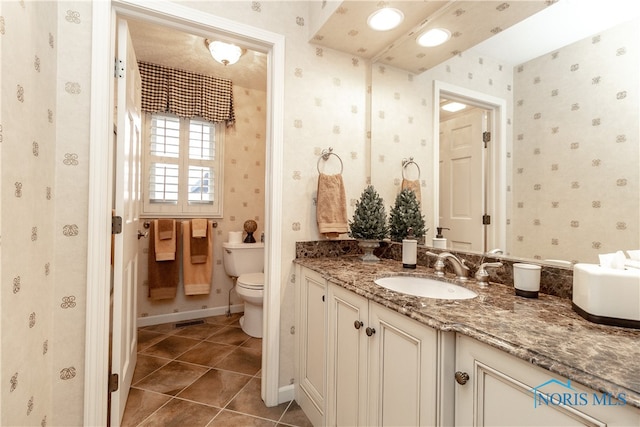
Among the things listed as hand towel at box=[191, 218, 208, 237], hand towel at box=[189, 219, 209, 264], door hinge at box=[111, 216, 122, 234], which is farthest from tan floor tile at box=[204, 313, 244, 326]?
door hinge at box=[111, 216, 122, 234]

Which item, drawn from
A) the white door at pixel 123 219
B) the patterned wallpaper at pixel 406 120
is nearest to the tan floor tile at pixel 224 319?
the white door at pixel 123 219

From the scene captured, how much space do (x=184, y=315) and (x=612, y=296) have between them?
3.12 m

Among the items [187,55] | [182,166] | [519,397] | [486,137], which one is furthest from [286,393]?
[187,55]

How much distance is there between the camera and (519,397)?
2.04ft

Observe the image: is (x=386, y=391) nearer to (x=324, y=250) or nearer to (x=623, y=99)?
(x=324, y=250)

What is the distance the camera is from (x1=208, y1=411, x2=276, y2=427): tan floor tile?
1.50 metres

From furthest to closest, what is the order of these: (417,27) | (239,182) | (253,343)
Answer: (239,182) → (253,343) → (417,27)

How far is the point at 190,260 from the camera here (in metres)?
2.88

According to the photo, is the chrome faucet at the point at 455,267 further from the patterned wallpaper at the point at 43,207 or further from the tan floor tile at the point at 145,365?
the tan floor tile at the point at 145,365

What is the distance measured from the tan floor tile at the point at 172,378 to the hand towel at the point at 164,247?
969mm

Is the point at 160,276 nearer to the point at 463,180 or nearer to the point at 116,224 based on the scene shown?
the point at 116,224

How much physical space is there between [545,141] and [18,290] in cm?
182

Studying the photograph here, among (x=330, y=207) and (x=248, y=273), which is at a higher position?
(x=330, y=207)

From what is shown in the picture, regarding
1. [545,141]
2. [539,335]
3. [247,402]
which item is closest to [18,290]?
[247,402]
